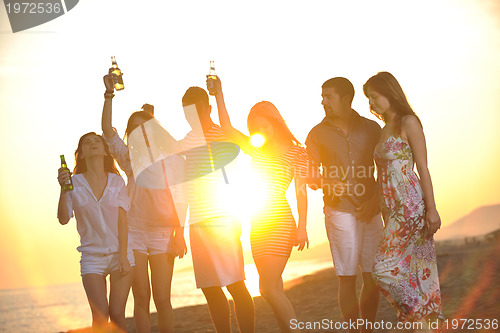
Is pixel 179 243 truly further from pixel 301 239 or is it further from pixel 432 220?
pixel 432 220

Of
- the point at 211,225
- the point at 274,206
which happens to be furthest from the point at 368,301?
the point at 211,225

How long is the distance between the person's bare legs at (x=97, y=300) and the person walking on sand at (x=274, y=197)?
57.9 inches

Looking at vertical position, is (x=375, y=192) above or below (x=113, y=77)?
below

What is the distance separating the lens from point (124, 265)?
20.1 ft

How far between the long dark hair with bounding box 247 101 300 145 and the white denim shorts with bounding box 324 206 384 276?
920mm

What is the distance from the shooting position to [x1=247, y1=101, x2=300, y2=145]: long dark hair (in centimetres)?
608

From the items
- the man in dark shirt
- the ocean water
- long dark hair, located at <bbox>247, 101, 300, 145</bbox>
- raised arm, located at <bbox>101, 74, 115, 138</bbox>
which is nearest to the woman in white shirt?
raised arm, located at <bbox>101, 74, 115, 138</bbox>

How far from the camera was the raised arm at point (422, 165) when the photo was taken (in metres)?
5.52

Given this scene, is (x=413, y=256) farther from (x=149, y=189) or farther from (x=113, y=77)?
(x=113, y=77)

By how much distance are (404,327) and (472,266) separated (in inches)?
308

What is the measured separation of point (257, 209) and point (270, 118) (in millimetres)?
878

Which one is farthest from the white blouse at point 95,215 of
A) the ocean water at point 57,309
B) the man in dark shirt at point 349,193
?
the ocean water at point 57,309

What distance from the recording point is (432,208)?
552 centimetres

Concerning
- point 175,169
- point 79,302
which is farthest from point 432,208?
point 79,302
